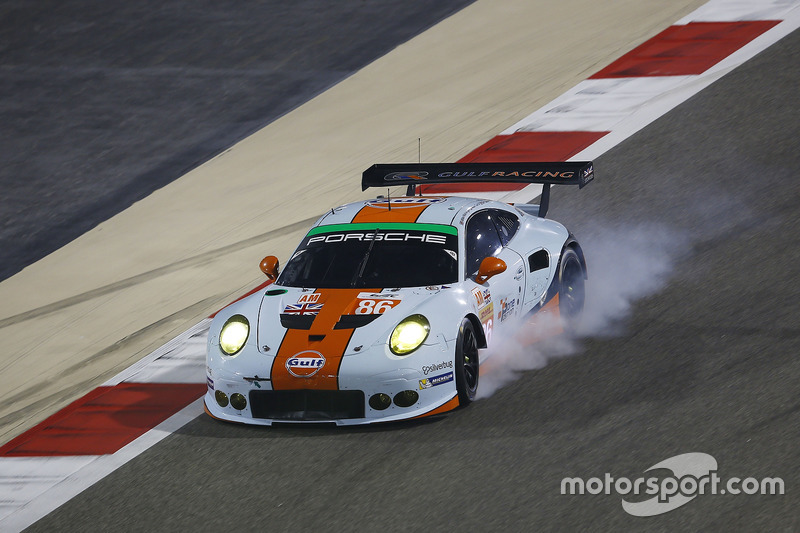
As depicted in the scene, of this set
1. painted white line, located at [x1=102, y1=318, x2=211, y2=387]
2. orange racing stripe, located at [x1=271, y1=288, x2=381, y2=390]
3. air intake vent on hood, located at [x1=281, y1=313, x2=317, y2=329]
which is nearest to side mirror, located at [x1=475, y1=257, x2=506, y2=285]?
orange racing stripe, located at [x1=271, y1=288, x2=381, y2=390]

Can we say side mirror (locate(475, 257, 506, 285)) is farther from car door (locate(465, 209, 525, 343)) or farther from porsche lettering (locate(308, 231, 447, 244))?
porsche lettering (locate(308, 231, 447, 244))

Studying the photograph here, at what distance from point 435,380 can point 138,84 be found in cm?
1009

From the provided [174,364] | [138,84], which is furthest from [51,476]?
[138,84]

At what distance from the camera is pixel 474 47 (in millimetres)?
15883

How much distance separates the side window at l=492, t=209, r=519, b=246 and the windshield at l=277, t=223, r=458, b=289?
640 millimetres

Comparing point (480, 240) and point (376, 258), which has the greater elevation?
point (376, 258)

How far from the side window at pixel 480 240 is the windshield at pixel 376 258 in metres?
0.16

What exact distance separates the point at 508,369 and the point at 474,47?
832 cm

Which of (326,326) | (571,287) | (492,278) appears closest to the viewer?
(326,326)

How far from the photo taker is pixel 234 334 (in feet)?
25.7

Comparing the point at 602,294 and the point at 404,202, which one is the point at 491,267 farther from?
the point at 602,294

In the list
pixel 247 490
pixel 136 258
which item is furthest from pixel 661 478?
pixel 136 258

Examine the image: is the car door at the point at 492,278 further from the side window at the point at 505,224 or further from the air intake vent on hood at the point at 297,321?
the air intake vent on hood at the point at 297,321

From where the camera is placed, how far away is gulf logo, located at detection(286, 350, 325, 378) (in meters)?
7.35
